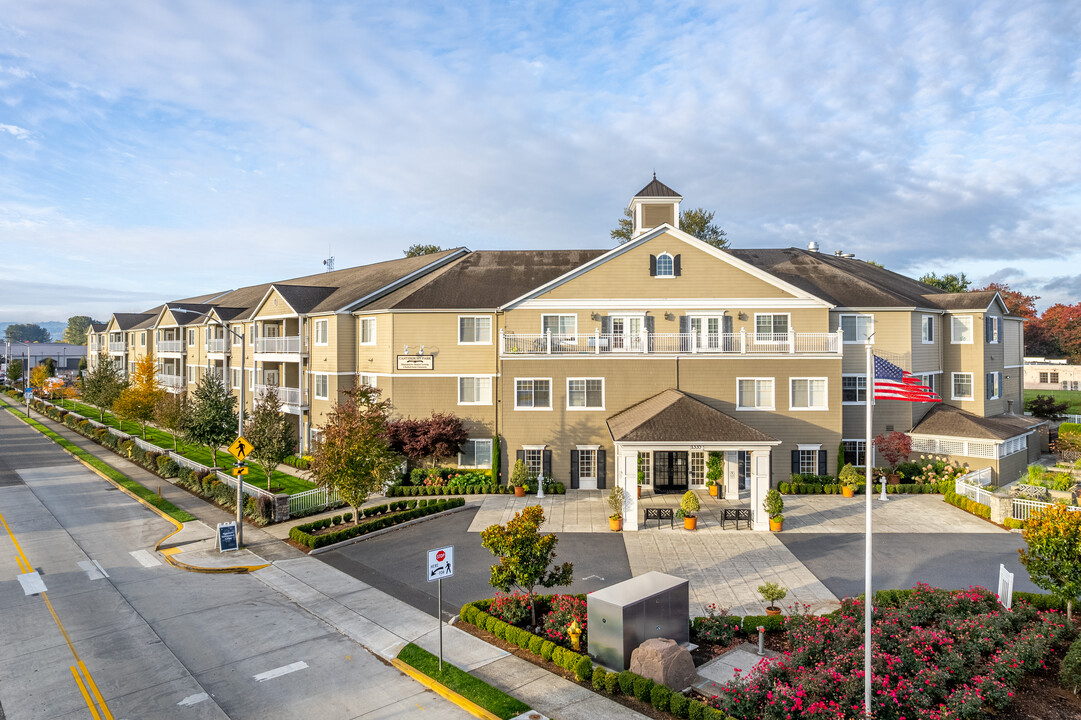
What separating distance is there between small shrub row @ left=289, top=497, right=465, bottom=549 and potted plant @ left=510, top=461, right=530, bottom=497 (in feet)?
9.78

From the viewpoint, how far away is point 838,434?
95.9 feet

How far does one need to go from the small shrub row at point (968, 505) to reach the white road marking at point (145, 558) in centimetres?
3024

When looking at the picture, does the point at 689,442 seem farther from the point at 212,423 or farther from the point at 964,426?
the point at 212,423

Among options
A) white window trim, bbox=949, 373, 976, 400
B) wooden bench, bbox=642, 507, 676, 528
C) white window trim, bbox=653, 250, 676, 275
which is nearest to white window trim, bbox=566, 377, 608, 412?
white window trim, bbox=653, 250, 676, 275

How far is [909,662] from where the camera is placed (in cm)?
1183

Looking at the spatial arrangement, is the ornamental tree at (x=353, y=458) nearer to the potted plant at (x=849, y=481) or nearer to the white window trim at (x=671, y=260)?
the white window trim at (x=671, y=260)

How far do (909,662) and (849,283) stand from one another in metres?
26.1

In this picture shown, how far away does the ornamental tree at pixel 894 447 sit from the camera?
30.1 m

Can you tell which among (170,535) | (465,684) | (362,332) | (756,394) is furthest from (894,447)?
(170,535)

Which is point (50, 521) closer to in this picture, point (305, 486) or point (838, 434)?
point (305, 486)

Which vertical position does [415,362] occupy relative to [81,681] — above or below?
above

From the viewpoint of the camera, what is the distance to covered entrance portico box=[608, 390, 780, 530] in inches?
936

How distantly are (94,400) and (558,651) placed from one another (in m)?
56.1

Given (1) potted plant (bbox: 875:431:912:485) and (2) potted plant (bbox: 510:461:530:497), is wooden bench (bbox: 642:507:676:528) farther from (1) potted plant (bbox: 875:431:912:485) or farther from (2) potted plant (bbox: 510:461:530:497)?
(1) potted plant (bbox: 875:431:912:485)
